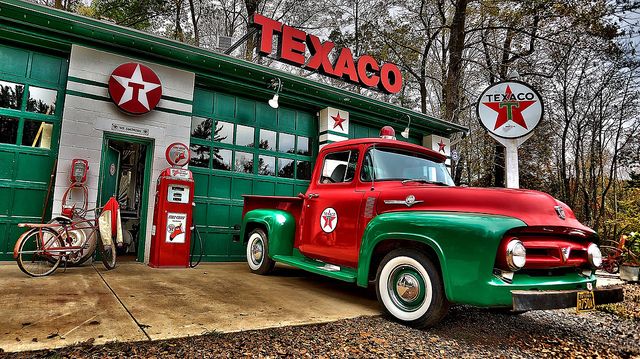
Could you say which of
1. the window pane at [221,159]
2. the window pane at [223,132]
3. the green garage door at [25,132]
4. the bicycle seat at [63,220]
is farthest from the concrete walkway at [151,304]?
the window pane at [223,132]

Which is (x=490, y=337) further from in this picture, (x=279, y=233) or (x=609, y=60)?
(x=609, y=60)

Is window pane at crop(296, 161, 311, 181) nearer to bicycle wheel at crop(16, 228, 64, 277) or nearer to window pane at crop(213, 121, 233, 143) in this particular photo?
window pane at crop(213, 121, 233, 143)

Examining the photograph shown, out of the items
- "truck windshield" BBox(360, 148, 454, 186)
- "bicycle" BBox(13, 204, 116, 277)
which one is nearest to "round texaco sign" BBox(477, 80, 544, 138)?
"truck windshield" BBox(360, 148, 454, 186)

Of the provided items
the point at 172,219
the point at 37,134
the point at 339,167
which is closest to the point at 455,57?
the point at 339,167

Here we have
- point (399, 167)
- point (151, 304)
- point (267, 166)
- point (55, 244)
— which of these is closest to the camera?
point (151, 304)

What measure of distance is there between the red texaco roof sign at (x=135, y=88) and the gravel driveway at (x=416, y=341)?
474cm

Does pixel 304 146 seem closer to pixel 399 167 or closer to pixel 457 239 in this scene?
pixel 399 167

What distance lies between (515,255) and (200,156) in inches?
232

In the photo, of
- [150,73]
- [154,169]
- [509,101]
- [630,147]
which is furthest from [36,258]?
[630,147]

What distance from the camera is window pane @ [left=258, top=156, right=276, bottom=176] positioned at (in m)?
7.94

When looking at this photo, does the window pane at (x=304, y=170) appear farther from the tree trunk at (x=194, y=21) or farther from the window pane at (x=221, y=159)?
the tree trunk at (x=194, y=21)

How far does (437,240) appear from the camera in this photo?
3.20m

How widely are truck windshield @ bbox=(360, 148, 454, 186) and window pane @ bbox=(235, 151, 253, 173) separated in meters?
3.88

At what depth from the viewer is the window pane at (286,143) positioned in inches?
326
